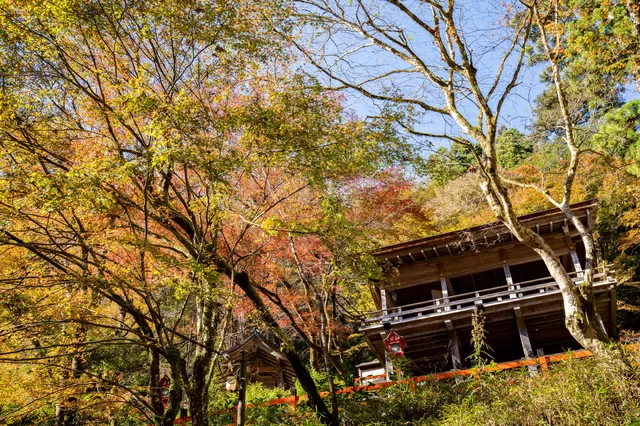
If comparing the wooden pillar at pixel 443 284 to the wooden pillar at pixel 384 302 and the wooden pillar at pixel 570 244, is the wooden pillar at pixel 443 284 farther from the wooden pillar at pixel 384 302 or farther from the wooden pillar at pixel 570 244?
the wooden pillar at pixel 570 244

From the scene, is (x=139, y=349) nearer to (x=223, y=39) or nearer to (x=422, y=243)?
(x=422, y=243)

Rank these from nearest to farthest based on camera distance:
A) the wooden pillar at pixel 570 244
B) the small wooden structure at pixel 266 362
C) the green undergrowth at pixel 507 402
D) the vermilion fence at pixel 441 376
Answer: the green undergrowth at pixel 507 402 < the vermilion fence at pixel 441 376 < the wooden pillar at pixel 570 244 < the small wooden structure at pixel 266 362

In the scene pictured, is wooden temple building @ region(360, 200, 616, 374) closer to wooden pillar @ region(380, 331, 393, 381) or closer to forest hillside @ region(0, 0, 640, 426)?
wooden pillar @ region(380, 331, 393, 381)

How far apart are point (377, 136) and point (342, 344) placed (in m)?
16.0

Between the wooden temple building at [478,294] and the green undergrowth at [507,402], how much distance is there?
16.4 ft

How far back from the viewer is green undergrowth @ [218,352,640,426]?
4.86 m

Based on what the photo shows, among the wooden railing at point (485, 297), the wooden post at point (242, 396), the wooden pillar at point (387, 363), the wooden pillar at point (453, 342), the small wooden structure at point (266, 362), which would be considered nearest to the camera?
the wooden post at point (242, 396)

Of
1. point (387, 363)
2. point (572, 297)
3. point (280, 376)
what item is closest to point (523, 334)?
point (387, 363)

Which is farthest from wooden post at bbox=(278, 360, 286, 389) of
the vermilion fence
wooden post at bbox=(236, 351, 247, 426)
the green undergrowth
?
wooden post at bbox=(236, 351, 247, 426)

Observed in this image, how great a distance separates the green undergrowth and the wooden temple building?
501 centimetres

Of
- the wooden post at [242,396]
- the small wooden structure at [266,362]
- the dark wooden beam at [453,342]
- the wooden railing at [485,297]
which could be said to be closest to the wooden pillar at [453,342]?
Answer: the dark wooden beam at [453,342]

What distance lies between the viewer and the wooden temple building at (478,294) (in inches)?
493

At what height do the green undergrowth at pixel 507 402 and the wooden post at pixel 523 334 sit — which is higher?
the wooden post at pixel 523 334

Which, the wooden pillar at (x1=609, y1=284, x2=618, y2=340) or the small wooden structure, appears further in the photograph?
the small wooden structure
